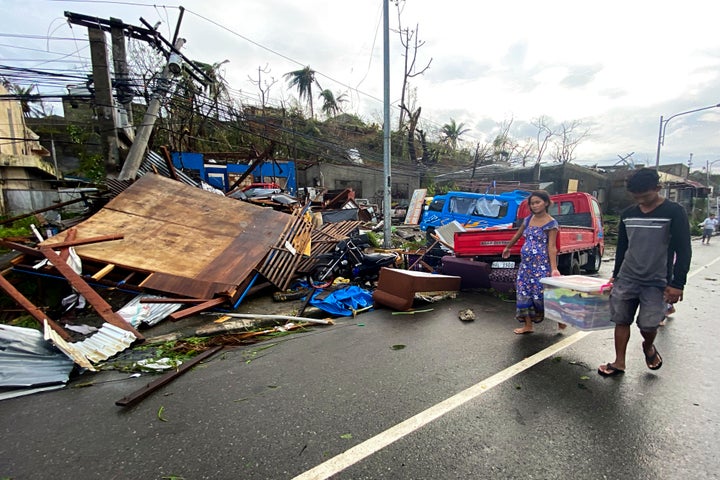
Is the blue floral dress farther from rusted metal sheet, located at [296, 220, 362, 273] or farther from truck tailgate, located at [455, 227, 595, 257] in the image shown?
rusted metal sheet, located at [296, 220, 362, 273]

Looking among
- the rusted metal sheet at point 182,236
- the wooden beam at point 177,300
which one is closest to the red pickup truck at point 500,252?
the rusted metal sheet at point 182,236

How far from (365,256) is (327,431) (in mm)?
4527

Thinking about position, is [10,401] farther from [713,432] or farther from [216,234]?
[713,432]

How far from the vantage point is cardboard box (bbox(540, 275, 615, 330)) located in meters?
3.07

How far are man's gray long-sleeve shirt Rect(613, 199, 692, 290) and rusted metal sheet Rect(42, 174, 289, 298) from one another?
4.71 metres

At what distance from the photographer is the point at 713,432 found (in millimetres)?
2145

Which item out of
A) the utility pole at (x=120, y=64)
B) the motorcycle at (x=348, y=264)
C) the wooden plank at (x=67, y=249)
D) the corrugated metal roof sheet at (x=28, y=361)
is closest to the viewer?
the corrugated metal roof sheet at (x=28, y=361)

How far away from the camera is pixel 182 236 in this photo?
598 cm

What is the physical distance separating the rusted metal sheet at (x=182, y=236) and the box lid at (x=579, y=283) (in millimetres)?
4116

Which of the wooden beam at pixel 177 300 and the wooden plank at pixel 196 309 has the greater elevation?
the wooden beam at pixel 177 300

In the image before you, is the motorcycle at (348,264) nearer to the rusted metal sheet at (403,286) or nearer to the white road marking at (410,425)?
the rusted metal sheet at (403,286)

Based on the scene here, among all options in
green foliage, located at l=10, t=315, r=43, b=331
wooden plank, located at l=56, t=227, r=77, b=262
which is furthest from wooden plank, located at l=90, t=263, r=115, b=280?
green foliage, located at l=10, t=315, r=43, b=331

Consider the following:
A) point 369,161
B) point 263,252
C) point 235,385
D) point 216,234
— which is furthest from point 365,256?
point 369,161

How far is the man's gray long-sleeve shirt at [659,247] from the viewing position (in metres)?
2.55
